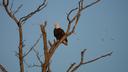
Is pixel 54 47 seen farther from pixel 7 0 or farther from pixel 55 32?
pixel 55 32

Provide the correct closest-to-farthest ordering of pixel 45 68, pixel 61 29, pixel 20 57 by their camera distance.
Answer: pixel 45 68 < pixel 20 57 < pixel 61 29

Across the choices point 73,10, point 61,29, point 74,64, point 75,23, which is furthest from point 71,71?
point 61,29

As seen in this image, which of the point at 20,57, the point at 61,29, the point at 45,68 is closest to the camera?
the point at 45,68

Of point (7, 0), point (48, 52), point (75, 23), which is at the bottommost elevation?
point (48, 52)

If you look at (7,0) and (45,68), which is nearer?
(45,68)

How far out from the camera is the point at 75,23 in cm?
349

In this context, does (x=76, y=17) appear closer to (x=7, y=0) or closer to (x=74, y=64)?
(x=74, y=64)

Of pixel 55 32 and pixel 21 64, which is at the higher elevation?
pixel 21 64

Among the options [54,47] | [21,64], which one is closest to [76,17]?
[54,47]

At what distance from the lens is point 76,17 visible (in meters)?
3.50

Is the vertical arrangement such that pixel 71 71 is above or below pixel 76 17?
below

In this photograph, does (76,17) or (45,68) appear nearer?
(45,68)

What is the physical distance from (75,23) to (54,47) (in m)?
0.48

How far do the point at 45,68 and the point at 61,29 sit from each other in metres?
4.50
